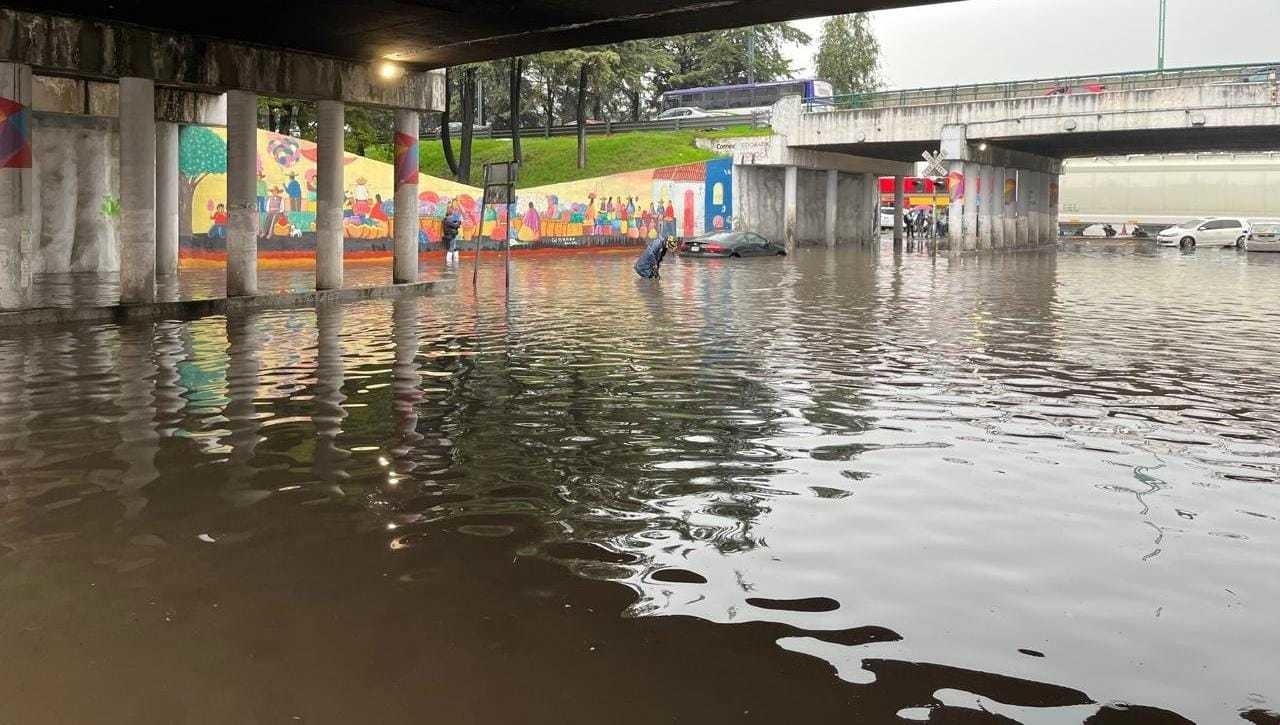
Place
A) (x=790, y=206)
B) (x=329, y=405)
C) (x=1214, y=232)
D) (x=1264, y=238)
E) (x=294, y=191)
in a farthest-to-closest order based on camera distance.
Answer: (x=1214, y=232), (x=790, y=206), (x=1264, y=238), (x=294, y=191), (x=329, y=405)

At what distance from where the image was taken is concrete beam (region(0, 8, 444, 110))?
→ 1739 centimetres

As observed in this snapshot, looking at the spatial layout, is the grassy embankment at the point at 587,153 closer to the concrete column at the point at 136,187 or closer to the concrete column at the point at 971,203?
the concrete column at the point at 971,203

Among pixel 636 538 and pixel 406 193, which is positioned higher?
pixel 406 193

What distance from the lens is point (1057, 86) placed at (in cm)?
5050

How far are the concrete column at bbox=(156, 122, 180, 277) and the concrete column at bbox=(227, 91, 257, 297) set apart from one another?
747 cm

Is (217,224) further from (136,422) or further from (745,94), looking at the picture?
(745,94)

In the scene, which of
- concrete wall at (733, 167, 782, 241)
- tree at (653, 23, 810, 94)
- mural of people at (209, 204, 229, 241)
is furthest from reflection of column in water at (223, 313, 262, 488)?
tree at (653, 23, 810, 94)

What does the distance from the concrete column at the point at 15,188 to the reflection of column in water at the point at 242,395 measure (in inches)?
124

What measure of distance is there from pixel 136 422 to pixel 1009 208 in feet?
182

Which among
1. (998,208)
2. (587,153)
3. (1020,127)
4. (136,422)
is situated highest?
(587,153)

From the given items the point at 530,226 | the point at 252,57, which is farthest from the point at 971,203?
the point at 252,57

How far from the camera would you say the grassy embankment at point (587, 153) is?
61.4m

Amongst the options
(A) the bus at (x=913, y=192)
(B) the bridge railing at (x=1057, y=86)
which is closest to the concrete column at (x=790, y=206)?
(B) the bridge railing at (x=1057, y=86)

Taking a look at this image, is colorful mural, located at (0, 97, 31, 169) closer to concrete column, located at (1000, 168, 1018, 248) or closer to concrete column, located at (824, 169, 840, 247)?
concrete column, located at (824, 169, 840, 247)
